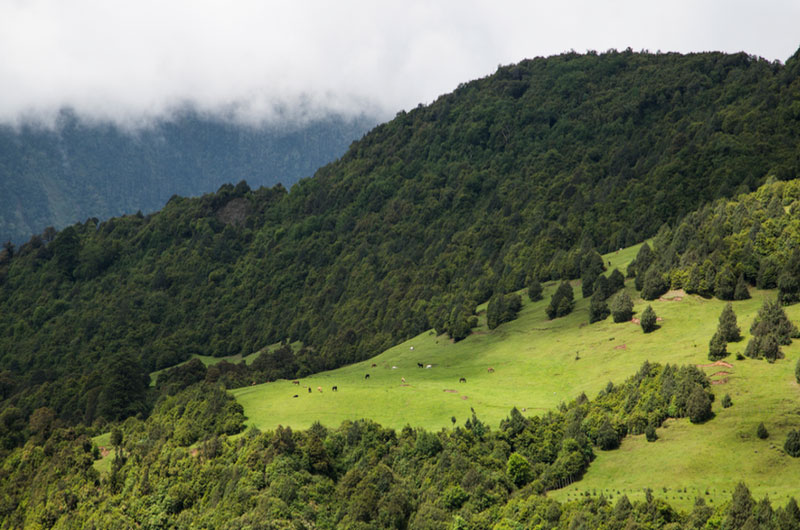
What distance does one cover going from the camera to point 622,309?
379 feet

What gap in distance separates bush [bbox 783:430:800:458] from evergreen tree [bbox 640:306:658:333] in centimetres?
4148

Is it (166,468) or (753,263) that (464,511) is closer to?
(166,468)

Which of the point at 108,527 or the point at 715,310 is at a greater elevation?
the point at 715,310

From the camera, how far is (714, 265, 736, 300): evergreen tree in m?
108

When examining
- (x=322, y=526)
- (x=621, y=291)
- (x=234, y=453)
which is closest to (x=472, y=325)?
(x=621, y=291)

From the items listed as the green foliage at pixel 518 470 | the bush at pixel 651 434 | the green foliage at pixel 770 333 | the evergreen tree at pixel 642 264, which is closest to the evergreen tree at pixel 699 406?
the bush at pixel 651 434

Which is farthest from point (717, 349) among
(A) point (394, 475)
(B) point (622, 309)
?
(A) point (394, 475)

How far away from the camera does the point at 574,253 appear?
546 feet

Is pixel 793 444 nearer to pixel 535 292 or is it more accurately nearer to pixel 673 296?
pixel 673 296

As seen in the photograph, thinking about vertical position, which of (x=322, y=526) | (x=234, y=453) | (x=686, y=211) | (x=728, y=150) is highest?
(x=728, y=150)

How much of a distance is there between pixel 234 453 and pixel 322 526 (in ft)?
68.1

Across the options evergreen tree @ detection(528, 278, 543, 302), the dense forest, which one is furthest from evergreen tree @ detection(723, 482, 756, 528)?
evergreen tree @ detection(528, 278, 543, 302)

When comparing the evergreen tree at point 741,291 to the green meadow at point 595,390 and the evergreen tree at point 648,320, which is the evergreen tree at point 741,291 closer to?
the green meadow at point 595,390

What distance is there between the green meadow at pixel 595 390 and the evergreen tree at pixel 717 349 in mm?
1460
